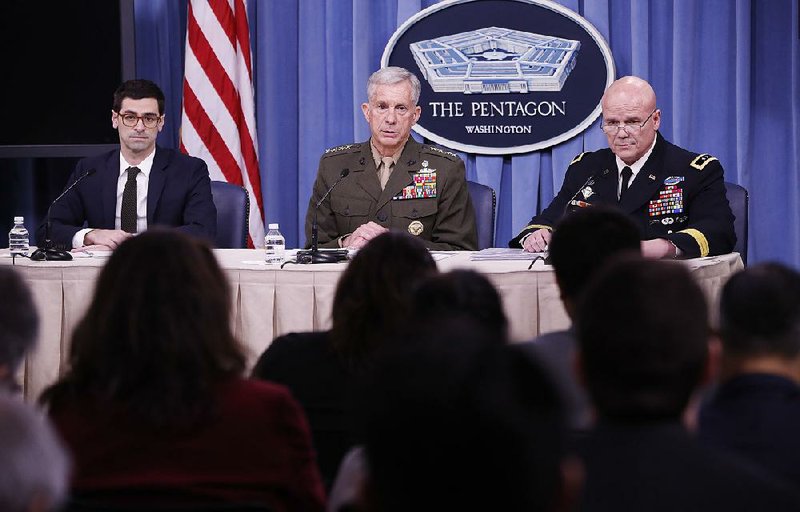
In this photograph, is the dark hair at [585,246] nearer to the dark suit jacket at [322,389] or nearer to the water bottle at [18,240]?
the dark suit jacket at [322,389]

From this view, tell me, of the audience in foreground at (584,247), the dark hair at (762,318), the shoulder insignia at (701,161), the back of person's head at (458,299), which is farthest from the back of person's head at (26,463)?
the shoulder insignia at (701,161)

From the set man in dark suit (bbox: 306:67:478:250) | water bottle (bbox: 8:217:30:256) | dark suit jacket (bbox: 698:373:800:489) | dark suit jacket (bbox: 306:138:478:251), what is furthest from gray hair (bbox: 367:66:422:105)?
dark suit jacket (bbox: 698:373:800:489)

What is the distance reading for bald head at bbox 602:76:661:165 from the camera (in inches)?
159

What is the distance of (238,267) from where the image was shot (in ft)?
11.1

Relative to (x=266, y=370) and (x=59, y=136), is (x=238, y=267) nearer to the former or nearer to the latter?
(x=266, y=370)

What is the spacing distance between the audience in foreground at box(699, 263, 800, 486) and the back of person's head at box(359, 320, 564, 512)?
494 millimetres

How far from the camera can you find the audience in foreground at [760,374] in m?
1.38

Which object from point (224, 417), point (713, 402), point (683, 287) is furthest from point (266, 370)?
point (683, 287)

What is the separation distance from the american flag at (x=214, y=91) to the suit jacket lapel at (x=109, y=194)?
90 centimetres

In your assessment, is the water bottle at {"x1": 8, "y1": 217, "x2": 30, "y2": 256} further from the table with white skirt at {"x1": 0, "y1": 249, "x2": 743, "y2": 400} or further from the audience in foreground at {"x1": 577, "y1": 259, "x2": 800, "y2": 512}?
the audience in foreground at {"x1": 577, "y1": 259, "x2": 800, "y2": 512}

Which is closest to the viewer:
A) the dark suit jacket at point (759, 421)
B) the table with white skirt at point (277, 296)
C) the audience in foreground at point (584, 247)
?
the dark suit jacket at point (759, 421)

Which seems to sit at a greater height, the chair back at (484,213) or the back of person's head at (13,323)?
the chair back at (484,213)

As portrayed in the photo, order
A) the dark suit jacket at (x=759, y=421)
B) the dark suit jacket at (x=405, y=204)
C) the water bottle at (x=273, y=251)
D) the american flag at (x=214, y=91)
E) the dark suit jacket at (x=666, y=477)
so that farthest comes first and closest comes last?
the american flag at (x=214, y=91)
the dark suit jacket at (x=405, y=204)
the water bottle at (x=273, y=251)
the dark suit jacket at (x=759, y=421)
the dark suit jacket at (x=666, y=477)

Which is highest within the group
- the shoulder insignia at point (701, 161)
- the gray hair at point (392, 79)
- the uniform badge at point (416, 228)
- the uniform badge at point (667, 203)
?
the gray hair at point (392, 79)
